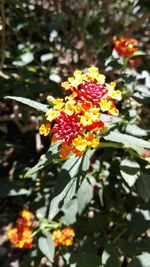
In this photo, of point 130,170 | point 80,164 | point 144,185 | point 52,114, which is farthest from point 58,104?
point 144,185

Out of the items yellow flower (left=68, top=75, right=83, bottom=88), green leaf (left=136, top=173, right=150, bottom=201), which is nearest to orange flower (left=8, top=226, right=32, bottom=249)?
green leaf (left=136, top=173, right=150, bottom=201)

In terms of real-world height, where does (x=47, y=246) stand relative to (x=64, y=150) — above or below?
below

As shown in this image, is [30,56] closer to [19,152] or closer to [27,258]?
[19,152]

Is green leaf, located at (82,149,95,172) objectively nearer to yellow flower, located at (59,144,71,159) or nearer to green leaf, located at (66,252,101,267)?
yellow flower, located at (59,144,71,159)

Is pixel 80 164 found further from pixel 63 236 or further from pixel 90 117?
pixel 63 236

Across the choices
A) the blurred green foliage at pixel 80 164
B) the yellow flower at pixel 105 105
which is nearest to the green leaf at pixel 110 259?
the blurred green foliage at pixel 80 164

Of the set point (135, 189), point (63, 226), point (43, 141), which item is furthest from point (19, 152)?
point (135, 189)

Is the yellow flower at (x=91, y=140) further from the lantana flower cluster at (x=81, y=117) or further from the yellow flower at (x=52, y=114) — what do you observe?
the yellow flower at (x=52, y=114)

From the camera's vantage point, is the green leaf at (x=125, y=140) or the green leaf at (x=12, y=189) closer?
the green leaf at (x=125, y=140)

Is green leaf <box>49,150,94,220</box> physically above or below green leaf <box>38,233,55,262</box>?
above
